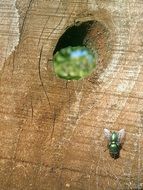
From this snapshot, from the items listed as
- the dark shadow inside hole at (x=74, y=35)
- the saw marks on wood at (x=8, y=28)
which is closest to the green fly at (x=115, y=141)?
the dark shadow inside hole at (x=74, y=35)

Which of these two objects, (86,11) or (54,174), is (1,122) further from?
(86,11)

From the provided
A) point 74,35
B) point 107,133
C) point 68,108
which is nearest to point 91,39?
point 74,35

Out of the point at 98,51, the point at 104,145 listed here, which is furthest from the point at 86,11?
the point at 104,145

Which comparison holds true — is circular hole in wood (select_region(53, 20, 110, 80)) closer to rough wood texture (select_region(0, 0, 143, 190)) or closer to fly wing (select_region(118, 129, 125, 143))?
rough wood texture (select_region(0, 0, 143, 190))

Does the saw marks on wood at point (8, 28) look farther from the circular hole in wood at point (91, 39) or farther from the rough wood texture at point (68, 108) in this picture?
the circular hole in wood at point (91, 39)

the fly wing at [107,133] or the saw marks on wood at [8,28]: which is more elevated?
the saw marks on wood at [8,28]

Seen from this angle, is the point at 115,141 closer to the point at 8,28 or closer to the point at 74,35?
the point at 74,35
